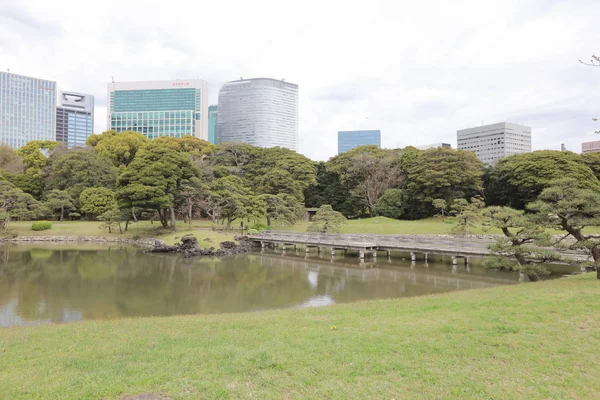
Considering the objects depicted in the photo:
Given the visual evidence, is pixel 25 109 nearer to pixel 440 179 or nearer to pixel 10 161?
pixel 10 161

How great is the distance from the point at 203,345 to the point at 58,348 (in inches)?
103

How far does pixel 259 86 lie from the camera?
11100 centimetres

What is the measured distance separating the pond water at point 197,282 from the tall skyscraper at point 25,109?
9955 cm

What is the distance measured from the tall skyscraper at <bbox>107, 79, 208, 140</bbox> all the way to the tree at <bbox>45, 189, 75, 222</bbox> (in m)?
58.4

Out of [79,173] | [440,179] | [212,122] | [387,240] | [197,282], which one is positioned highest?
[212,122]

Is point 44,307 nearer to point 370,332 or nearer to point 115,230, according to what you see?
point 370,332

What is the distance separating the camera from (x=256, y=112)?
4338 inches

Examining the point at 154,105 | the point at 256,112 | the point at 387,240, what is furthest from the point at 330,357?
the point at 256,112

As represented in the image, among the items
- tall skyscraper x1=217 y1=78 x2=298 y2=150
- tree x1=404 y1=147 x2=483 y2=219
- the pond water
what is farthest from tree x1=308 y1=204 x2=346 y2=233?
tall skyscraper x1=217 y1=78 x2=298 y2=150

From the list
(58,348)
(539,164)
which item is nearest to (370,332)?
(58,348)

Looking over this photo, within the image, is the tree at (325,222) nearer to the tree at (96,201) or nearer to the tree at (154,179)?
the tree at (154,179)

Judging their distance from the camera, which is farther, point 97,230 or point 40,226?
point 97,230

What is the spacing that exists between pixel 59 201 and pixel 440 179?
36.8 metres

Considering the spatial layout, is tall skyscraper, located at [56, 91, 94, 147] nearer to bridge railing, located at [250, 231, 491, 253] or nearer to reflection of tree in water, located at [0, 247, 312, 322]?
reflection of tree in water, located at [0, 247, 312, 322]
